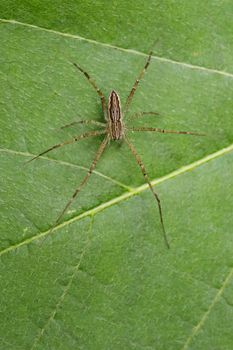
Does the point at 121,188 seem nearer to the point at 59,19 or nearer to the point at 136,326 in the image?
the point at 136,326

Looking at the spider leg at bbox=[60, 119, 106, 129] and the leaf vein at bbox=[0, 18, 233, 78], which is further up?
the leaf vein at bbox=[0, 18, 233, 78]

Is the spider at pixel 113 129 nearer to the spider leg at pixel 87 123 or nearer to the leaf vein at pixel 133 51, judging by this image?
the spider leg at pixel 87 123

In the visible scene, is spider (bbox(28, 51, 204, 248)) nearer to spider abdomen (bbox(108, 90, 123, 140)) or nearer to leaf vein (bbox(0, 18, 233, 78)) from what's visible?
spider abdomen (bbox(108, 90, 123, 140))

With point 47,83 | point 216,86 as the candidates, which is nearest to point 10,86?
point 47,83

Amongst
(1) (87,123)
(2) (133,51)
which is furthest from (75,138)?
(2) (133,51)

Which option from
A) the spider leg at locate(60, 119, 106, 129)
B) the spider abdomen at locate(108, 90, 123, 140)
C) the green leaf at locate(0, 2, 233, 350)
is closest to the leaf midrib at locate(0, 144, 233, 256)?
the green leaf at locate(0, 2, 233, 350)

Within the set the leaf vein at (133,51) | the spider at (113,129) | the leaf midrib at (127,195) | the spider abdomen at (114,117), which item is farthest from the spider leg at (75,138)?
the leaf vein at (133,51)
